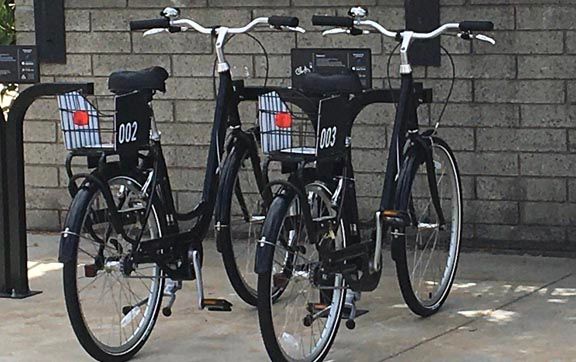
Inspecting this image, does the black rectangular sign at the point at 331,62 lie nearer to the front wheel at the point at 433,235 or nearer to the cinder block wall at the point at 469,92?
the cinder block wall at the point at 469,92

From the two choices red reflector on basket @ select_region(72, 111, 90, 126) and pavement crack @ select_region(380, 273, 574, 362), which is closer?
red reflector on basket @ select_region(72, 111, 90, 126)

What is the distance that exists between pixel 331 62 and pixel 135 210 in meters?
2.82

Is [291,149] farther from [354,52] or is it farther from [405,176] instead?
[354,52]

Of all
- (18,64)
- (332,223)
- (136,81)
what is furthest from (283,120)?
(18,64)

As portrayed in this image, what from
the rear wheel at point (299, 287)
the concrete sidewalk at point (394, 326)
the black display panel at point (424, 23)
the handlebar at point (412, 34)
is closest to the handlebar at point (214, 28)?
the handlebar at point (412, 34)

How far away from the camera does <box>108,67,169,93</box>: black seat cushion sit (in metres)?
6.24

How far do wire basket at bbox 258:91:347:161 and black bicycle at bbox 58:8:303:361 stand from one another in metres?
0.41

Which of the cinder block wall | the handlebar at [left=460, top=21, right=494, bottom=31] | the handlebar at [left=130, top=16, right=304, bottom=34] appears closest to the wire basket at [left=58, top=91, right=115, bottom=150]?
the handlebar at [left=130, top=16, right=304, bottom=34]

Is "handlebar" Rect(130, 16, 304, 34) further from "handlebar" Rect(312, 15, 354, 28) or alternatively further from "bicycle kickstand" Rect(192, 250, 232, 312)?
"bicycle kickstand" Rect(192, 250, 232, 312)

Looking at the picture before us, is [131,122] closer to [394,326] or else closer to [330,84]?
[330,84]

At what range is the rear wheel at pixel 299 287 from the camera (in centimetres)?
555

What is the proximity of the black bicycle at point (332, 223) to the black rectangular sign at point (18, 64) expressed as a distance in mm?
2121

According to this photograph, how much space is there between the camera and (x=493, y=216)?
27.6 ft

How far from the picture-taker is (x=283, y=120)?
19.4ft
